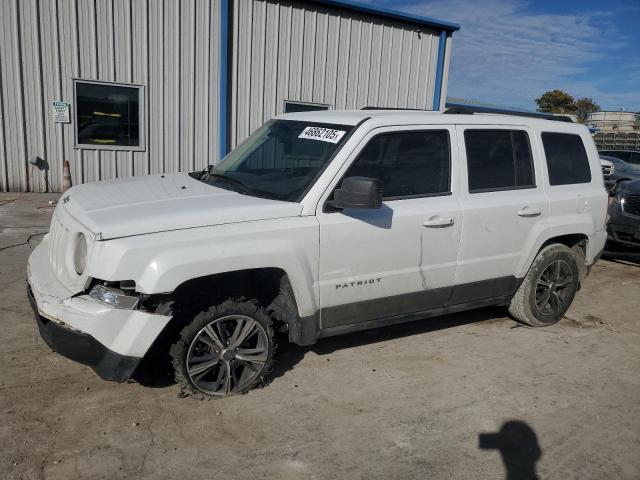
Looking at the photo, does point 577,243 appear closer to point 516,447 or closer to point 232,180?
point 516,447

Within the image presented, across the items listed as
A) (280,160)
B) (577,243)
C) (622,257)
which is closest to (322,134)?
(280,160)

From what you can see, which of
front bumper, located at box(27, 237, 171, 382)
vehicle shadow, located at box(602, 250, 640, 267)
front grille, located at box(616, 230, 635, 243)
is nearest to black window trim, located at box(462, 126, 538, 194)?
front bumper, located at box(27, 237, 171, 382)

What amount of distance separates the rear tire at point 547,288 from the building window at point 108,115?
846 cm

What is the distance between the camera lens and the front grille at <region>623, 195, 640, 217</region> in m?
8.12

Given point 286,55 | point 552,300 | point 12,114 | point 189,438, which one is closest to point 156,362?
point 189,438

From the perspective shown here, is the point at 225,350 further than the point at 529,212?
No

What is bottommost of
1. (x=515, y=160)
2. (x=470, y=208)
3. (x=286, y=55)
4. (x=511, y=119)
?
(x=470, y=208)

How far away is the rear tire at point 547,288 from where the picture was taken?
513cm

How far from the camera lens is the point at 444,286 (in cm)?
445

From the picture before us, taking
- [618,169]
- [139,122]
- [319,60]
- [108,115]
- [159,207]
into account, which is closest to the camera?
[159,207]

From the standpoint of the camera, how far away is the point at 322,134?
4.22m

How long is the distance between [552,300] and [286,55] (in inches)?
348

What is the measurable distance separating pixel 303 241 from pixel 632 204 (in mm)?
6520

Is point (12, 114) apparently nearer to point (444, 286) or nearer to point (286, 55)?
point (286, 55)
